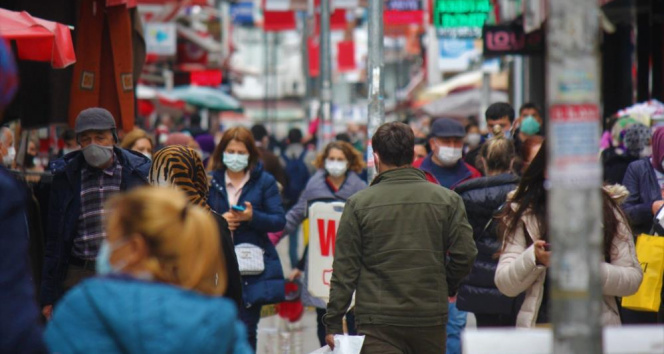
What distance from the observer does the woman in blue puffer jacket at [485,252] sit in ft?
24.5

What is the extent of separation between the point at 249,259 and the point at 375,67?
187 cm

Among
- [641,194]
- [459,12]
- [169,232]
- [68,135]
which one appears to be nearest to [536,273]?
[169,232]

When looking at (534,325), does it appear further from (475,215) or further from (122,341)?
(122,341)

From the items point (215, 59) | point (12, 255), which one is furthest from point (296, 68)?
point (12, 255)

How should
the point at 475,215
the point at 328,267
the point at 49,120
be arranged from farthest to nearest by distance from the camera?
the point at 49,120 < the point at 328,267 < the point at 475,215

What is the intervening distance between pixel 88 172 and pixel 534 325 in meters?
2.88

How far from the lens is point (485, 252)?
7730mm

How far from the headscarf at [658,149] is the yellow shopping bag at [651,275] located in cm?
134

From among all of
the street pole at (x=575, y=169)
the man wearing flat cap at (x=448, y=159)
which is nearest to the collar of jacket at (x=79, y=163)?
the man wearing flat cap at (x=448, y=159)

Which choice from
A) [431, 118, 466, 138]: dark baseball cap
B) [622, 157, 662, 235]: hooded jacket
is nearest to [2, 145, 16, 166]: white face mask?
[431, 118, 466, 138]: dark baseball cap

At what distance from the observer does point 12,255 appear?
3936 millimetres

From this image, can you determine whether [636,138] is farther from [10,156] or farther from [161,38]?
[161,38]

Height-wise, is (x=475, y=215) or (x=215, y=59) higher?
(x=215, y=59)

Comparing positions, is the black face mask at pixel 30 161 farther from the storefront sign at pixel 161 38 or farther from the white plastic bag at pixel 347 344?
the storefront sign at pixel 161 38
